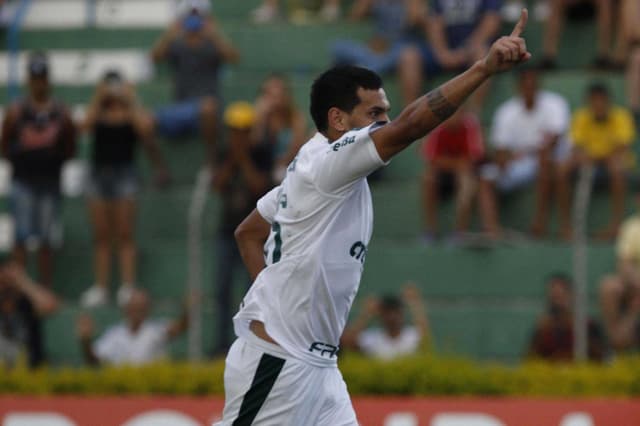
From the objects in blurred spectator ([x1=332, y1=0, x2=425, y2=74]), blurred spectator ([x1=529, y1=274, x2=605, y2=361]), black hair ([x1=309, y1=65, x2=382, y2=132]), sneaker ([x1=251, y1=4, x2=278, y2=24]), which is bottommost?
blurred spectator ([x1=529, y1=274, x2=605, y2=361])

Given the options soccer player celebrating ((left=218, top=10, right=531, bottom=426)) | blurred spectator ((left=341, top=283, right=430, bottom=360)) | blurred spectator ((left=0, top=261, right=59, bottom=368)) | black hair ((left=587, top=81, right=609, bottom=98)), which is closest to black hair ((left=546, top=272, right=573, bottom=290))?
blurred spectator ((left=341, top=283, right=430, bottom=360))

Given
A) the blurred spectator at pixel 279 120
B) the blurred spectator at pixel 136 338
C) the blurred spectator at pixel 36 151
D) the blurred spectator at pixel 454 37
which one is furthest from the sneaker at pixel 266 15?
the blurred spectator at pixel 136 338

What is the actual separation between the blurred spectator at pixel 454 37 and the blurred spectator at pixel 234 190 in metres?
2.24

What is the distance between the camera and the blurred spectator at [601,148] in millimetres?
14219

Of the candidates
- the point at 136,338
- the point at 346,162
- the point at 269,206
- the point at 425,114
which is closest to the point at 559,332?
the point at 136,338

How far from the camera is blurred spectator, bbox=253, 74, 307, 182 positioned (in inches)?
567

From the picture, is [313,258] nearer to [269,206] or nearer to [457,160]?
[269,206]

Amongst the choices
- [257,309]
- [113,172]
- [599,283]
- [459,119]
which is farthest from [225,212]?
[257,309]

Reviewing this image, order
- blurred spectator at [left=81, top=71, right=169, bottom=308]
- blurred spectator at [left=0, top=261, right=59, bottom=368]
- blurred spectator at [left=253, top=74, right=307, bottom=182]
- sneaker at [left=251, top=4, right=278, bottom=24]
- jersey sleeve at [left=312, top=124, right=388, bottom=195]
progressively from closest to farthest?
1. jersey sleeve at [left=312, top=124, right=388, bottom=195]
2. blurred spectator at [left=0, top=261, right=59, bottom=368]
3. blurred spectator at [left=253, top=74, right=307, bottom=182]
4. blurred spectator at [left=81, top=71, right=169, bottom=308]
5. sneaker at [left=251, top=4, right=278, bottom=24]

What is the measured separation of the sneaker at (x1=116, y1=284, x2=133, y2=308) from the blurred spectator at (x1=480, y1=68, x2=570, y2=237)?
3504 millimetres

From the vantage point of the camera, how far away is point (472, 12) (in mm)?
15656

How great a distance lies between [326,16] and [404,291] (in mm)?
4718

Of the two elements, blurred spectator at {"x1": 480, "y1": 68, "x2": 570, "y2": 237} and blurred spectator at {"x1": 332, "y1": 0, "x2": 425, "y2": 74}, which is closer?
blurred spectator at {"x1": 480, "y1": 68, "x2": 570, "y2": 237}

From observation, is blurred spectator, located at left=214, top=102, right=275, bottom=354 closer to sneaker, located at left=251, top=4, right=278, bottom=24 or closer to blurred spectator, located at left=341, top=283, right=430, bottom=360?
blurred spectator, located at left=341, top=283, right=430, bottom=360
